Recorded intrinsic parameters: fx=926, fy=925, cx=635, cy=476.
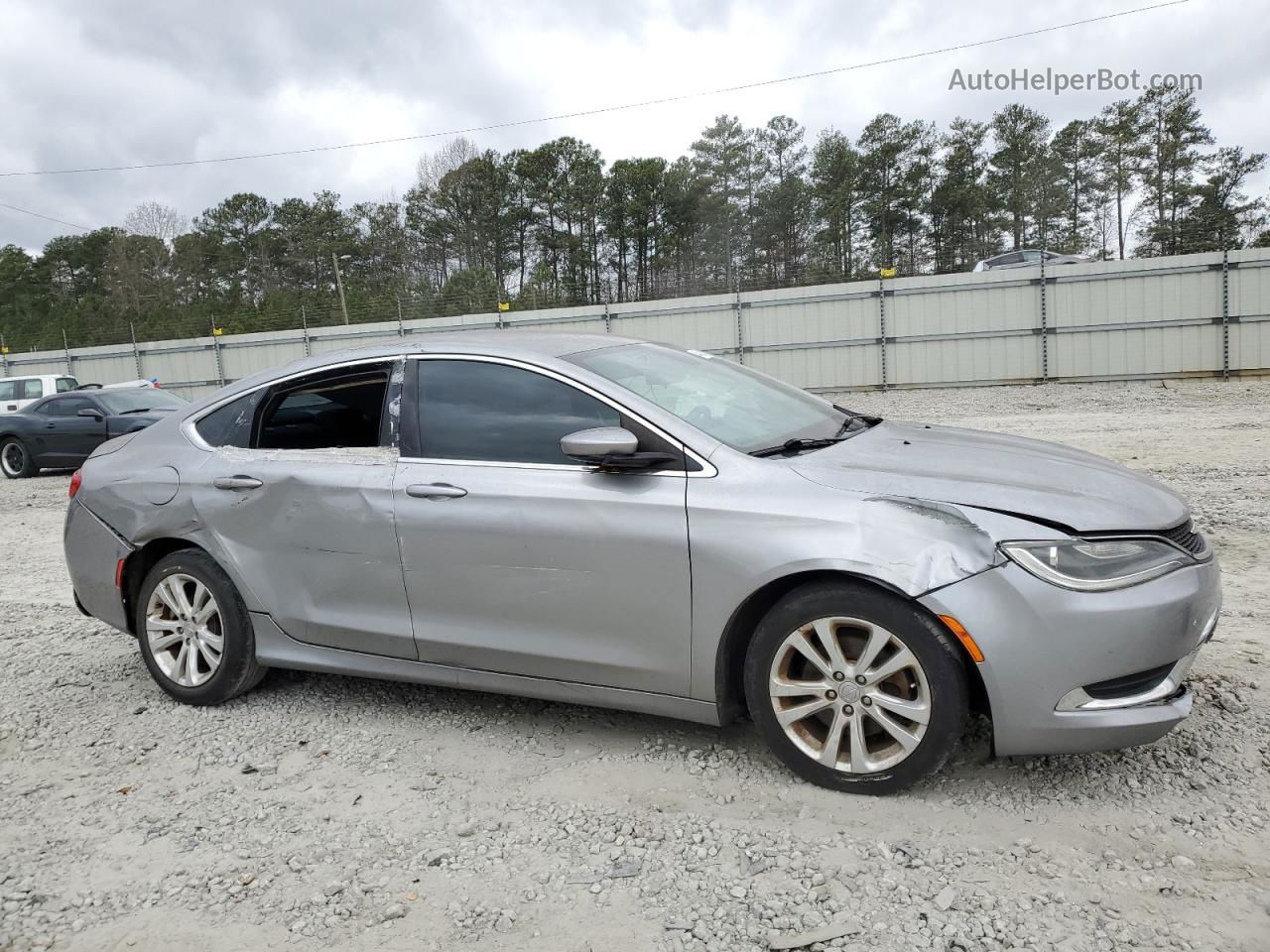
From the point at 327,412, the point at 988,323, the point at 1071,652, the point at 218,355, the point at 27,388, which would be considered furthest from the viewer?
the point at 218,355

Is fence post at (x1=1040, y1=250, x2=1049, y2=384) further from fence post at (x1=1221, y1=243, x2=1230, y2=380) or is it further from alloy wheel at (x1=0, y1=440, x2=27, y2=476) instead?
alloy wheel at (x1=0, y1=440, x2=27, y2=476)

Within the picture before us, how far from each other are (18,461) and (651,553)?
49.9ft

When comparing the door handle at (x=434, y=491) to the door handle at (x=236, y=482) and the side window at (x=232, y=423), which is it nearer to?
the door handle at (x=236, y=482)

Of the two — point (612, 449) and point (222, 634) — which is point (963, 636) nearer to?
point (612, 449)

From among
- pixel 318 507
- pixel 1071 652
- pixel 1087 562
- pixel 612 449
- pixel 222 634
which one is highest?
pixel 612 449

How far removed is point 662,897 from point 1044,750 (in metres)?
1.20

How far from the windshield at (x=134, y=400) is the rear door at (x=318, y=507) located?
1136 cm

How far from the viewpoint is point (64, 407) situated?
559 inches

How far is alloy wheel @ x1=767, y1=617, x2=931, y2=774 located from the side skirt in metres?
0.29

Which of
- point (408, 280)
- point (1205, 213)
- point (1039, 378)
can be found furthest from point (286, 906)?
point (408, 280)

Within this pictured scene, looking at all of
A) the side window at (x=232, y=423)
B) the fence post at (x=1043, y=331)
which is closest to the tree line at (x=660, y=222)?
the fence post at (x=1043, y=331)

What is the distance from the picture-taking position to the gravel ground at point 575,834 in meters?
2.40

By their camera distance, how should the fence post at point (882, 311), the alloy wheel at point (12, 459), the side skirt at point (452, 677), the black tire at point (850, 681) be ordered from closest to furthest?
the black tire at point (850, 681) → the side skirt at point (452, 677) → the alloy wheel at point (12, 459) → the fence post at point (882, 311)

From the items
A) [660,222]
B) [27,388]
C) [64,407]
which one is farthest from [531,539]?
[660,222]
